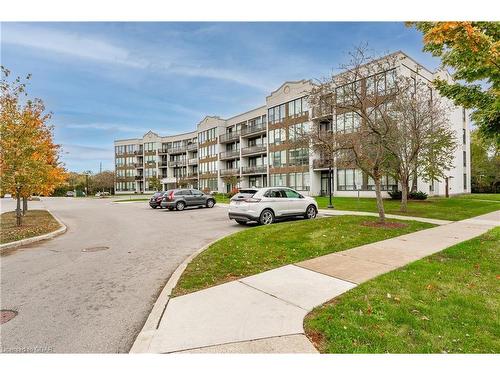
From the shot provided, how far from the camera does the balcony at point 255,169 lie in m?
42.5

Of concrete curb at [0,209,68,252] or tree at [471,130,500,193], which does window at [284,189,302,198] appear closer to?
concrete curb at [0,209,68,252]

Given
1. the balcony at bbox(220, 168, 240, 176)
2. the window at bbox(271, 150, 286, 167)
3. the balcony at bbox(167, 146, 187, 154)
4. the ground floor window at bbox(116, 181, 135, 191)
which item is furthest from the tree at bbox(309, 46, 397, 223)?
the ground floor window at bbox(116, 181, 135, 191)

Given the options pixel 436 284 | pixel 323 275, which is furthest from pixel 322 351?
pixel 436 284

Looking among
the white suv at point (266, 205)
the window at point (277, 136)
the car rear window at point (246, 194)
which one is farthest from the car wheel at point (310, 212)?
the window at point (277, 136)

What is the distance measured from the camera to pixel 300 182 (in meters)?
37.4

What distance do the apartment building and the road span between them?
9773mm

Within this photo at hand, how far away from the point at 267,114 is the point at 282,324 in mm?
40423

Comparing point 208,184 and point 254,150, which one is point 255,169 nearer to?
point 254,150

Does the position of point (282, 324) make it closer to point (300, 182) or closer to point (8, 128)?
point (8, 128)

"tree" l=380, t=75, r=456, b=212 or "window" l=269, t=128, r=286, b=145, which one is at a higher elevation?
"window" l=269, t=128, r=286, b=145

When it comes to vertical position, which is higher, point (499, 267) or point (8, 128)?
point (8, 128)

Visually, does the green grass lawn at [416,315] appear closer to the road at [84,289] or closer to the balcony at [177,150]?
the road at [84,289]

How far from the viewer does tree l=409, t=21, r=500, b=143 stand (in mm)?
5203

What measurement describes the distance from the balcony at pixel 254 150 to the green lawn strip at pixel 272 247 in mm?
31366
